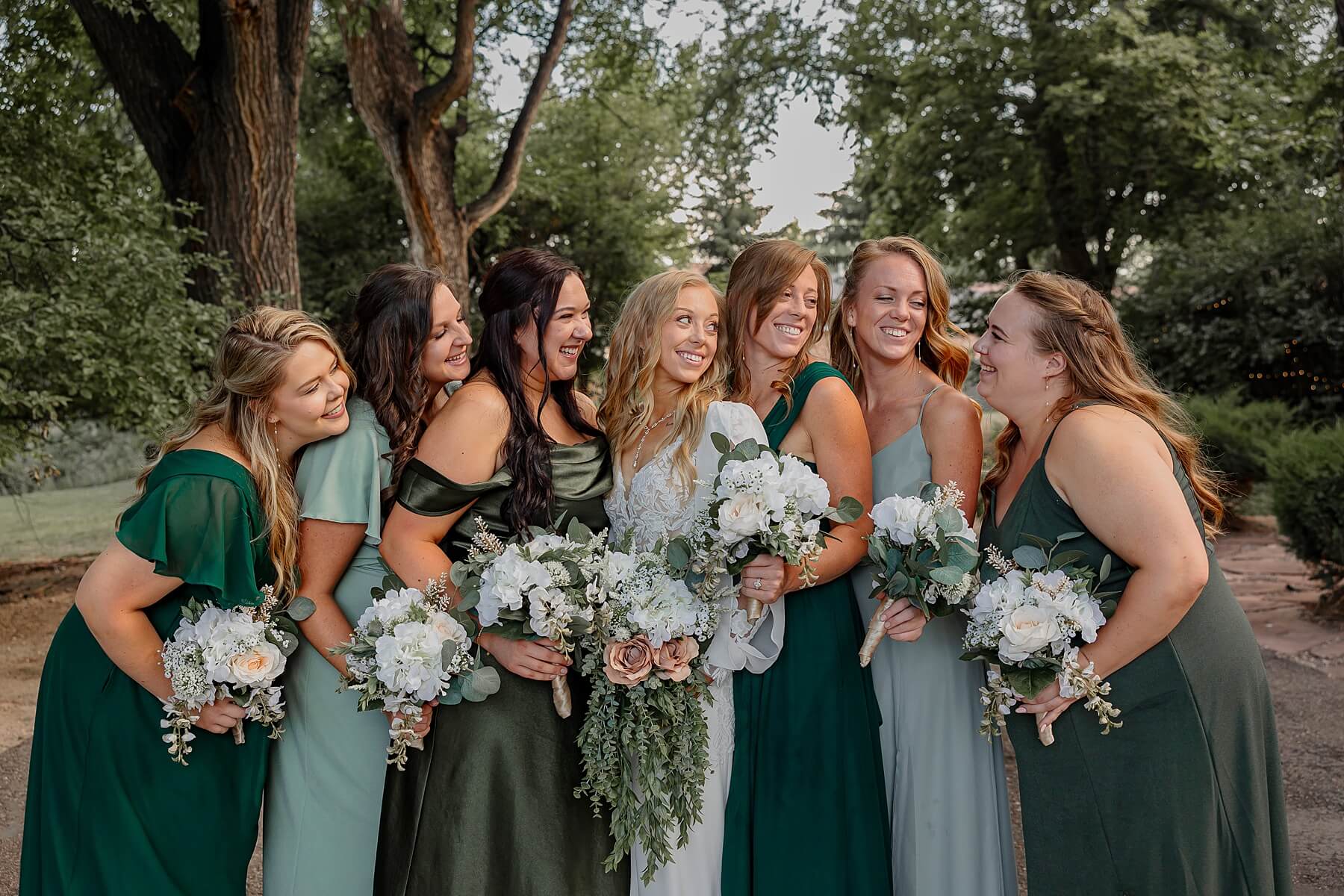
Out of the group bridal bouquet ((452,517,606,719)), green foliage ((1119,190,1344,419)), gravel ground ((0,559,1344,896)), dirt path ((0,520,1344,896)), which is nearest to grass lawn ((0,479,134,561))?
dirt path ((0,520,1344,896))

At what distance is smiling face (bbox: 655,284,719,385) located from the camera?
11.9ft

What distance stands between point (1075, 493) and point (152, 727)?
284cm

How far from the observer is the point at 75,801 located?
3.24 m

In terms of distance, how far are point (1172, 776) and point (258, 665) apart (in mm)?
2586

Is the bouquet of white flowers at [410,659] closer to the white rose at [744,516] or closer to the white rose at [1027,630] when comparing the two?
the white rose at [744,516]

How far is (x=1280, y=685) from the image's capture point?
7.77 metres

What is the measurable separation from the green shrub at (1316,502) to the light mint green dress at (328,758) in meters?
8.32

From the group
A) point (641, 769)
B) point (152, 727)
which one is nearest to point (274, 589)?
point (152, 727)

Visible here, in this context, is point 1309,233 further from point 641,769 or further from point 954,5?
point 641,769

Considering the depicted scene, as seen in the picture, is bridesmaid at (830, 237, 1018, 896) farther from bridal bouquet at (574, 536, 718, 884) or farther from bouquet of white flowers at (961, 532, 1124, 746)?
bridal bouquet at (574, 536, 718, 884)

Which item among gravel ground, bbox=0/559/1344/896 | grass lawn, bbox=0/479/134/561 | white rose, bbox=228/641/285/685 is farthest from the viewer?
grass lawn, bbox=0/479/134/561

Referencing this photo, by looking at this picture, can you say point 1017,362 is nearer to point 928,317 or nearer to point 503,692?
point 928,317

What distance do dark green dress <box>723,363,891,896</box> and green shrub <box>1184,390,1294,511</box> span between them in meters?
12.9

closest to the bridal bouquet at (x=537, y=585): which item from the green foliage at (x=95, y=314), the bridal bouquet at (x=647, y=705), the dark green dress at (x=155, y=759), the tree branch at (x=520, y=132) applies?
the bridal bouquet at (x=647, y=705)
